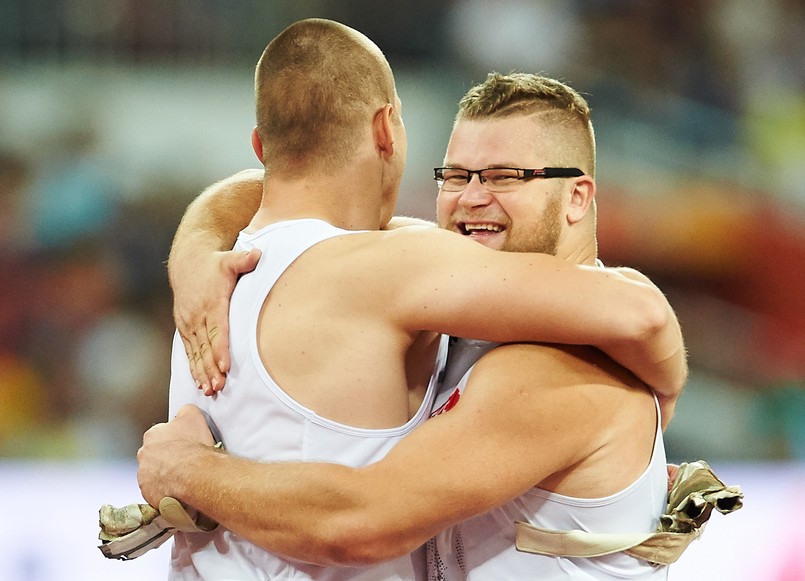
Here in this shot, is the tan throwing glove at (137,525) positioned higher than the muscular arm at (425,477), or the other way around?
the muscular arm at (425,477)

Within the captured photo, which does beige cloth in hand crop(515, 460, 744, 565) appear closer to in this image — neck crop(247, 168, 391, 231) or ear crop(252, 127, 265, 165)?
neck crop(247, 168, 391, 231)

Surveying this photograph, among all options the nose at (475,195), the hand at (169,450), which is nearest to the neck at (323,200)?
the nose at (475,195)

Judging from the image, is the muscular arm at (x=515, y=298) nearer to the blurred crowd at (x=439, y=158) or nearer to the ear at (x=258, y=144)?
the ear at (x=258, y=144)

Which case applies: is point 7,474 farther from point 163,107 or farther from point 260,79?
point 260,79

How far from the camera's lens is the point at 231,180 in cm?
277

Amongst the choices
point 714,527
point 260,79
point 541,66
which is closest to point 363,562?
point 260,79

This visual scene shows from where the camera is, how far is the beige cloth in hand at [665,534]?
2.09 meters

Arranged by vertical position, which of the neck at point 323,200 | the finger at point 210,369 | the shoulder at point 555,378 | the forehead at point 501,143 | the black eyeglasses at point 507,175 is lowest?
the finger at point 210,369

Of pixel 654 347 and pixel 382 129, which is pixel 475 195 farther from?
pixel 654 347

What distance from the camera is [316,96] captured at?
7.09 ft

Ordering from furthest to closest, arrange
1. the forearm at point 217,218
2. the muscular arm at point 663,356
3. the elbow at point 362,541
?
the forearm at point 217,218, the muscular arm at point 663,356, the elbow at point 362,541

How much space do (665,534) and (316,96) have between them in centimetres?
118

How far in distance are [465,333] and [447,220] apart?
19.5 inches

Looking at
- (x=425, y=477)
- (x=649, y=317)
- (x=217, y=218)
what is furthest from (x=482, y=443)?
(x=217, y=218)
